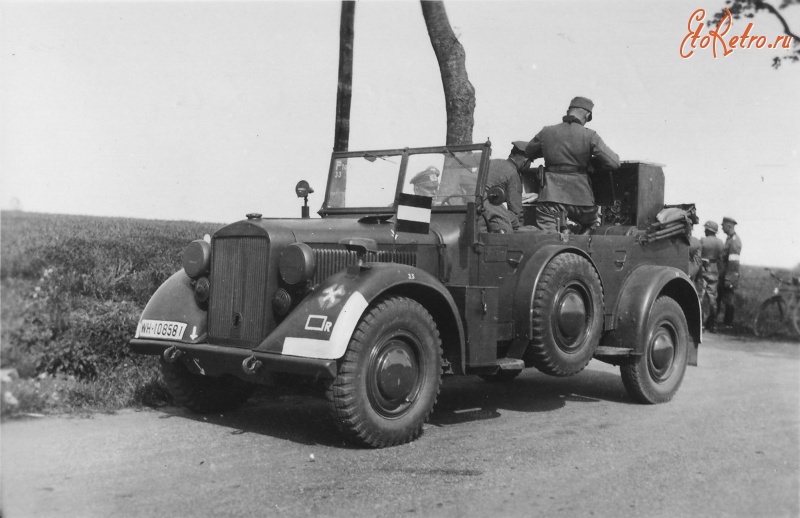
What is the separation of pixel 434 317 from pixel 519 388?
238 cm

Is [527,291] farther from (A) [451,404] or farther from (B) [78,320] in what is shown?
(B) [78,320]

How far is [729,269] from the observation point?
13.8 meters

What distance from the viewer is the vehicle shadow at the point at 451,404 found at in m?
5.65

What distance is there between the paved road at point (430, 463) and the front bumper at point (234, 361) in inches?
16.1

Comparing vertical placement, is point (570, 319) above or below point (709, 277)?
below

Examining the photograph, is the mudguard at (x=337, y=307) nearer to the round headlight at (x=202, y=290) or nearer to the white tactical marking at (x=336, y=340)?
the white tactical marking at (x=336, y=340)

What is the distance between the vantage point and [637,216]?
7.91 meters

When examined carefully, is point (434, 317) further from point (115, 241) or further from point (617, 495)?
point (115, 241)

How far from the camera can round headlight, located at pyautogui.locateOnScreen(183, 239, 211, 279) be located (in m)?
5.88

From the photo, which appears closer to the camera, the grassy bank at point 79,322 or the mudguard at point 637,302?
the grassy bank at point 79,322

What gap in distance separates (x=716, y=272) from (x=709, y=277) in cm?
23

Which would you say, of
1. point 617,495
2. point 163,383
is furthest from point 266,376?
point 617,495

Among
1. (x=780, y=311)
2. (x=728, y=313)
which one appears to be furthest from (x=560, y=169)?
(x=728, y=313)

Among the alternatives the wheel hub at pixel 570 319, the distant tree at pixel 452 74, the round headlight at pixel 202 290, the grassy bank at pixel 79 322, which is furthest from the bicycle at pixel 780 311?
the round headlight at pixel 202 290
